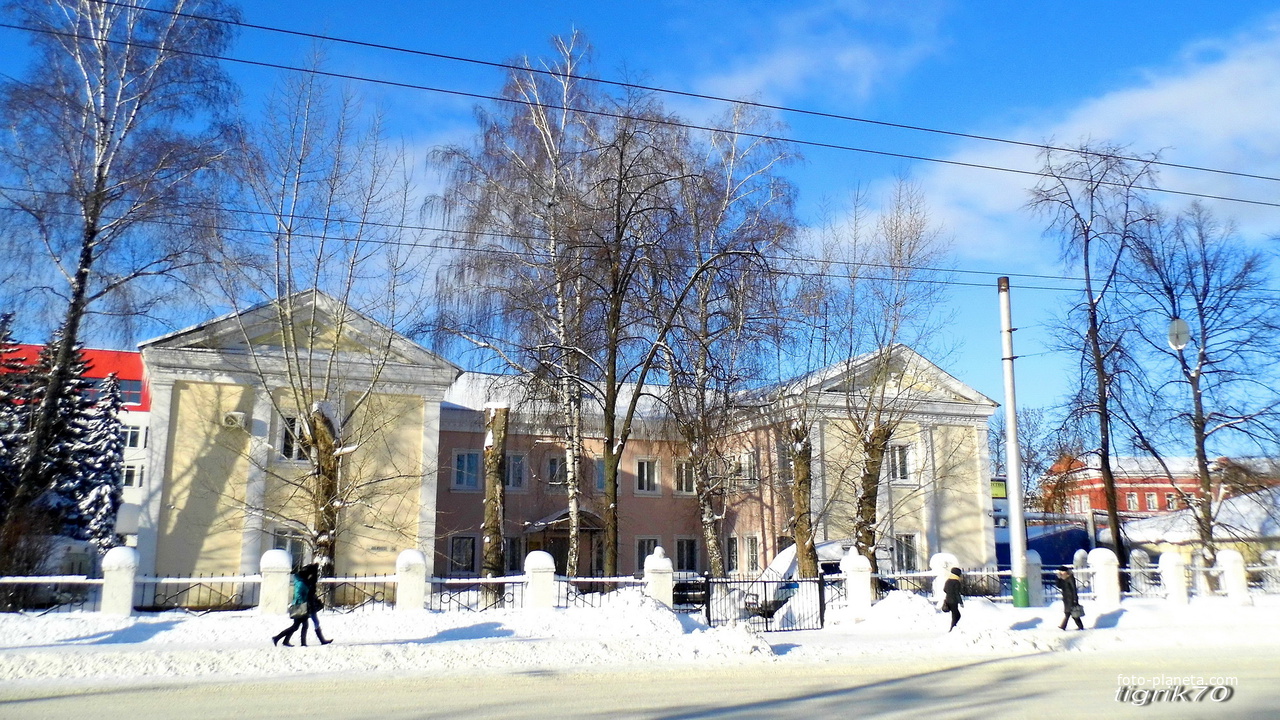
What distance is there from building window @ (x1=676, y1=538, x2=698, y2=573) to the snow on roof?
17357 mm

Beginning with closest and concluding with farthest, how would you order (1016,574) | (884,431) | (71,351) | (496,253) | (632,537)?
(1016,574), (71,351), (496,253), (884,431), (632,537)

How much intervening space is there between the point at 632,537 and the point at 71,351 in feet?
62.3

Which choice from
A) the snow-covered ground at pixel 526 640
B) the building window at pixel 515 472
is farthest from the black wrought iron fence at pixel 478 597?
the building window at pixel 515 472

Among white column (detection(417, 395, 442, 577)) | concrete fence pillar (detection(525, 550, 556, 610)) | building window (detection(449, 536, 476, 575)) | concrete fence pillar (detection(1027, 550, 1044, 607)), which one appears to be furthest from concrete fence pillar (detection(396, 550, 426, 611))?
concrete fence pillar (detection(1027, 550, 1044, 607))

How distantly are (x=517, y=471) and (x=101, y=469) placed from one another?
667 inches

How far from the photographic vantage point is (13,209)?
19.6 metres

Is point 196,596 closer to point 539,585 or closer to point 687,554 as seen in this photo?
point 539,585

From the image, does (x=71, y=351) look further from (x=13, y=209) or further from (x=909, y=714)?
(x=909, y=714)

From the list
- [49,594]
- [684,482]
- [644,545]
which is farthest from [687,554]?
[49,594]

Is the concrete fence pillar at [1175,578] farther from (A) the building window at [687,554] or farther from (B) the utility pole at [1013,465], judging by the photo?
(A) the building window at [687,554]

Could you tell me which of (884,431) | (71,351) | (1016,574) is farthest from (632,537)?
(71,351)

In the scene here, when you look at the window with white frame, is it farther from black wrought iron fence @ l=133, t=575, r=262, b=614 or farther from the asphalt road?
the asphalt road

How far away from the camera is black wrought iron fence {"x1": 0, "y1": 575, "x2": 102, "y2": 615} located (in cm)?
1617

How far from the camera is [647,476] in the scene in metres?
34.1
